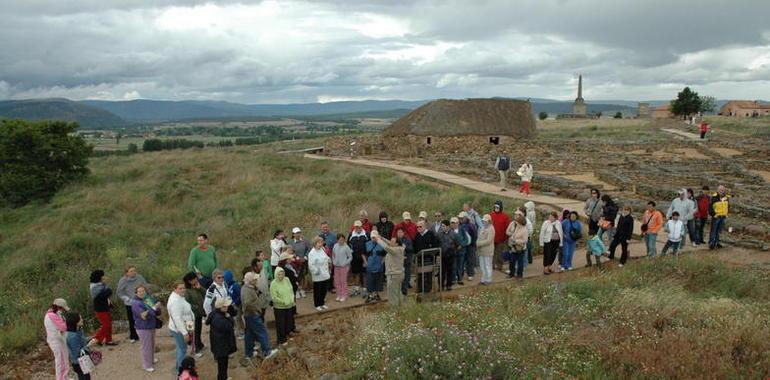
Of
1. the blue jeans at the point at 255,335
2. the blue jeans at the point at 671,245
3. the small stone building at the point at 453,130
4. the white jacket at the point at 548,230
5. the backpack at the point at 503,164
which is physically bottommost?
the blue jeans at the point at 255,335

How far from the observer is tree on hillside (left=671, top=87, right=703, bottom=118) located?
6681 centimetres

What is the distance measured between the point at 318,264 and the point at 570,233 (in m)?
4.79

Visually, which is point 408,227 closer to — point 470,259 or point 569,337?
point 470,259

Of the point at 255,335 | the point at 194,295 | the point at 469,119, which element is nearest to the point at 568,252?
the point at 255,335

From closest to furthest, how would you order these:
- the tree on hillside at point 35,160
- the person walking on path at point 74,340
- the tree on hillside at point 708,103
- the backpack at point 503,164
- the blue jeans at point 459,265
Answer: the person walking on path at point 74,340 → the blue jeans at point 459,265 → the backpack at point 503,164 → the tree on hillside at point 35,160 → the tree on hillside at point 708,103

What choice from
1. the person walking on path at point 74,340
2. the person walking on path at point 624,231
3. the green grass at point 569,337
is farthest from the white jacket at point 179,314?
the person walking on path at point 624,231

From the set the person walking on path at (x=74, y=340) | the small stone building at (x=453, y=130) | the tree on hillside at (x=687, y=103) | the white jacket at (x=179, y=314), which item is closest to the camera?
the person walking on path at (x=74, y=340)

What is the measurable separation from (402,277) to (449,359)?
2842 millimetres

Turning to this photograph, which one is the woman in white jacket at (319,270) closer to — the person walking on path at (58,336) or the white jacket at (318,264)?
the white jacket at (318,264)

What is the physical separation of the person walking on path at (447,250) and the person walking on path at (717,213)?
Result: 6317 millimetres

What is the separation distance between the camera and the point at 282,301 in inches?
289

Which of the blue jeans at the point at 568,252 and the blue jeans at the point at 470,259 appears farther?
the blue jeans at the point at 568,252

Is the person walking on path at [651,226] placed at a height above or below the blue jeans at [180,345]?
above

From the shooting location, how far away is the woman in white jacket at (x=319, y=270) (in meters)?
8.34
